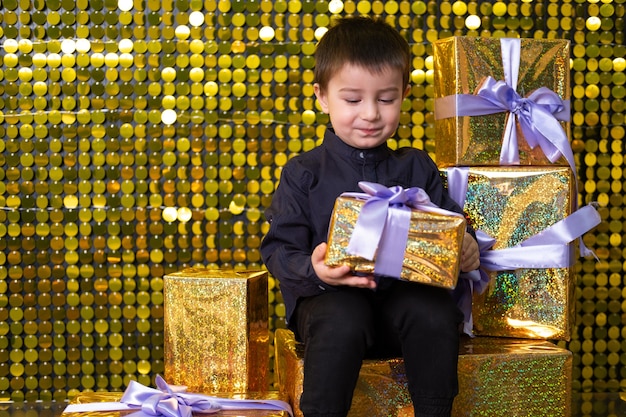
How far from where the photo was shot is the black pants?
1.08 meters

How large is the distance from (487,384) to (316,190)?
422 mm

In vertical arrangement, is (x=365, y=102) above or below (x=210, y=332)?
above

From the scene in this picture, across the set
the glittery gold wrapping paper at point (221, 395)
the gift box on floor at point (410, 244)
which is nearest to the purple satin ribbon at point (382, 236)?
the gift box on floor at point (410, 244)

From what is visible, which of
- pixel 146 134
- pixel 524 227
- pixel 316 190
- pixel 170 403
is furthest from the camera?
pixel 146 134

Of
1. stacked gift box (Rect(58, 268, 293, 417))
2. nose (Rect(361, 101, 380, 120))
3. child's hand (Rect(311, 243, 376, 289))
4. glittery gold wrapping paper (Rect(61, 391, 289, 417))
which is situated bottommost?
glittery gold wrapping paper (Rect(61, 391, 289, 417))

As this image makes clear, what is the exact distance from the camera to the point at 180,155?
1832 millimetres

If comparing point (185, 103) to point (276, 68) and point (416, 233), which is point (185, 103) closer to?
point (276, 68)

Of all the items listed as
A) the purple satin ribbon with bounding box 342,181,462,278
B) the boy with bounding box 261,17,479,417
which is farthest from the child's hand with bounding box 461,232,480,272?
the purple satin ribbon with bounding box 342,181,462,278

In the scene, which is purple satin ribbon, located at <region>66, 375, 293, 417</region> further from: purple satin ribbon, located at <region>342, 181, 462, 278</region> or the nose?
the nose

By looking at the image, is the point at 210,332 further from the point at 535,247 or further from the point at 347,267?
the point at 535,247

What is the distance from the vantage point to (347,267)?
3.48 ft

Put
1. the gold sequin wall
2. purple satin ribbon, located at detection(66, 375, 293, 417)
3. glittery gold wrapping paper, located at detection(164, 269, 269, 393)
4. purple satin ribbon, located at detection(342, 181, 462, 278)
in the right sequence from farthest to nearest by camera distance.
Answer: the gold sequin wall
glittery gold wrapping paper, located at detection(164, 269, 269, 393)
purple satin ribbon, located at detection(66, 375, 293, 417)
purple satin ribbon, located at detection(342, 181, 462, 278)

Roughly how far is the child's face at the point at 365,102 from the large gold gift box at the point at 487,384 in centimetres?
37

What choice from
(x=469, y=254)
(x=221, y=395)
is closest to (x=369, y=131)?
(x=469, y=254)
